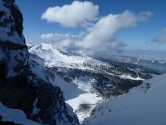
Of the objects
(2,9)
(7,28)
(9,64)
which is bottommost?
(9,64)

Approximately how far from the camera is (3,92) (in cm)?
3459

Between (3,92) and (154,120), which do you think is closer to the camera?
(154,120)

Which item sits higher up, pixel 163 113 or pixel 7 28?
pixel 7 28

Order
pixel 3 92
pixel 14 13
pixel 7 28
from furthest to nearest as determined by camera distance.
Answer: pixel 14 13 < pixel 7 28 < pixel 3 92

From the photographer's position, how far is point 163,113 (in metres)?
23.2

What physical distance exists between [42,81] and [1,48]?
2128 cm

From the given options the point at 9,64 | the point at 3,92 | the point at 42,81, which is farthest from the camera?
the point at 42,81

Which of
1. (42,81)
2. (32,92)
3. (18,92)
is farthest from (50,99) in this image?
(18,92)

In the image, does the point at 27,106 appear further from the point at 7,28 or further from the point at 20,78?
the point at 7,28

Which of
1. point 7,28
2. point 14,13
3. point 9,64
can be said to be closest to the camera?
point 9,64

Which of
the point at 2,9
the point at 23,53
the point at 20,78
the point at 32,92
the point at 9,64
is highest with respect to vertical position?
the point at 2,9

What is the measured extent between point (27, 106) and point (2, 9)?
2709 cm

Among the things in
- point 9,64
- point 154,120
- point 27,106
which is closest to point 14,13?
point 9,64

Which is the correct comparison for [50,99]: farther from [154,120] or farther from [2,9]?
[154,120]
